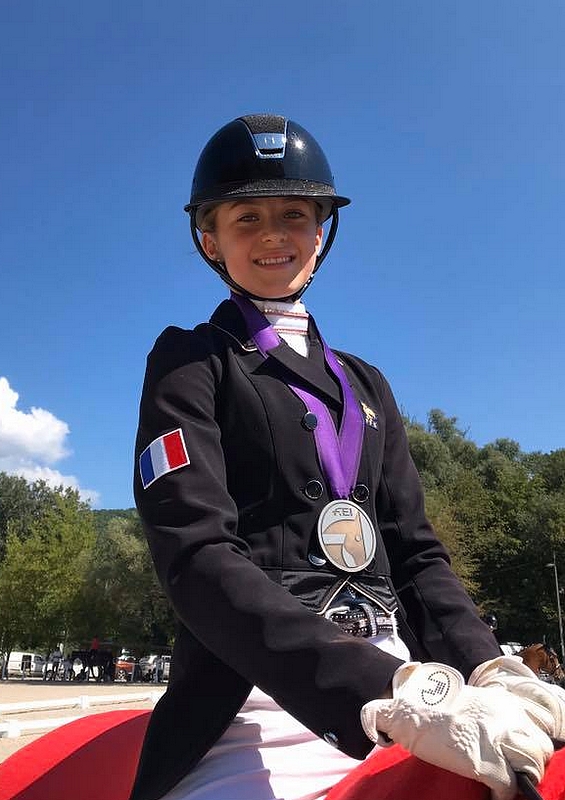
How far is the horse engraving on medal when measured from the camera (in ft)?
5.67

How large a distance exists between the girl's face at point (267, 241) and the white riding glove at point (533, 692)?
1313 mm

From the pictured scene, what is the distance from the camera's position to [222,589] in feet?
4.78

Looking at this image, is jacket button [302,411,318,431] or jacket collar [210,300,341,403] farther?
jacket collar [210,300,341,403]

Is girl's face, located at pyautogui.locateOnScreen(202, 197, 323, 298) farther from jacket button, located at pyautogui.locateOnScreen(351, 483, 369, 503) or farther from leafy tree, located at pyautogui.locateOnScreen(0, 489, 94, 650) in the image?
leafy tree, located at pyautogui.locateOnScreen(0, 489, 94, 650)

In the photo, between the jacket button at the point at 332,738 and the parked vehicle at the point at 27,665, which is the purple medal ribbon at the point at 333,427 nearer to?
the jacket button at the point at 332,738

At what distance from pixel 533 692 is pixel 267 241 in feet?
4.77

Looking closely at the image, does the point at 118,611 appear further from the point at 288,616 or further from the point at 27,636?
the point at 288,616

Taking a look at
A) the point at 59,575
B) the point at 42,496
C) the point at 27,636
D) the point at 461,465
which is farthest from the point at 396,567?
the point at 42,496

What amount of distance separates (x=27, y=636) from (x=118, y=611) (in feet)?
15.2

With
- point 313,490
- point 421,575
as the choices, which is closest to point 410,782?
point 313,490

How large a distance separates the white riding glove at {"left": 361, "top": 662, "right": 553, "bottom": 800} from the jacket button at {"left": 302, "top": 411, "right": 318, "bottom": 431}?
788 millimetres

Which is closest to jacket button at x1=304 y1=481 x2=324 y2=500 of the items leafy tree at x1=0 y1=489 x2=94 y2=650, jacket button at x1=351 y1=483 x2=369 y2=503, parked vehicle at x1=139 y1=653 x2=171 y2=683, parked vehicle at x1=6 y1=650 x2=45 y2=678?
jacket button at x1=351 y1=483 x2=369 y2=503

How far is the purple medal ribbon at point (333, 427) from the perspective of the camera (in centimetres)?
186

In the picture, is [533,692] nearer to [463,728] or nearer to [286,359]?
[463,728]
